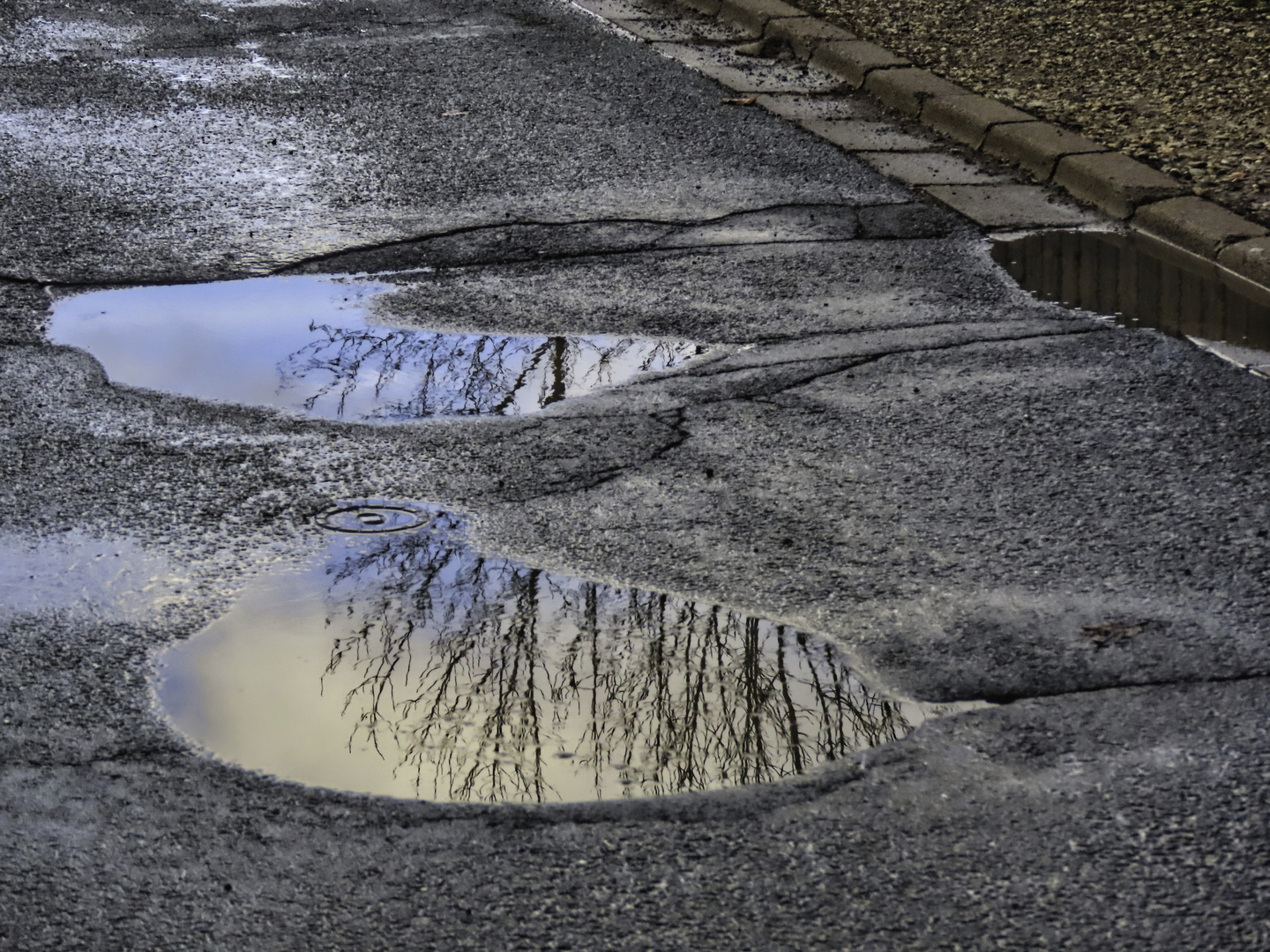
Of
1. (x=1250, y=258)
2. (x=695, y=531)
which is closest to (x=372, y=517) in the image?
(x=695, y=531)

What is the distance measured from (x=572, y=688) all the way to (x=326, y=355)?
6.17ft

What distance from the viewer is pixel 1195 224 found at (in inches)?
197

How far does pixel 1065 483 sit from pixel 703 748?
4.39 ft

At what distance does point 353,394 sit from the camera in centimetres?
396

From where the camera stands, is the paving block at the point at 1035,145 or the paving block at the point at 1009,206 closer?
the paving block at the point at 1009,206

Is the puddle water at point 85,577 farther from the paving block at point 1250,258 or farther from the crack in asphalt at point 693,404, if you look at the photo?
the paving block at point 1250,258

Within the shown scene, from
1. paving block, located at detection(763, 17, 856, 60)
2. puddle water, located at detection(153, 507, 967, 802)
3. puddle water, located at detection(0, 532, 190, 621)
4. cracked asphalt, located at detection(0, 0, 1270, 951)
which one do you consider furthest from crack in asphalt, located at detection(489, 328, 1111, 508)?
paving block, located at detection(763, 17, 856, 60)

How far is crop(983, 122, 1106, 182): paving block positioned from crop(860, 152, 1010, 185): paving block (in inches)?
6.1

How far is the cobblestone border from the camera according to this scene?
4.92 m

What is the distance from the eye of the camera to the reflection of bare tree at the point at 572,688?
98.1 inches

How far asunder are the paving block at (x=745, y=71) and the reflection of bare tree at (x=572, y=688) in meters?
4.89

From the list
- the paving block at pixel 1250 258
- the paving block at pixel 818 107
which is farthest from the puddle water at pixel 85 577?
the paving block at pixel 818 107

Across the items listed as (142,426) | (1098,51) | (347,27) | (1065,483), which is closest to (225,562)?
(142,426)

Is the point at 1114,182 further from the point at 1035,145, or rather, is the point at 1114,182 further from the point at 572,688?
the point at 572,688
